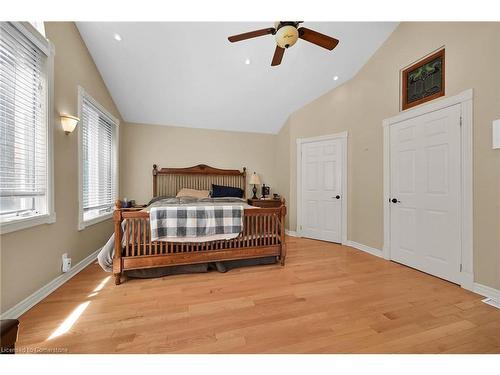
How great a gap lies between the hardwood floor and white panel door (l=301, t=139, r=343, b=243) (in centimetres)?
140

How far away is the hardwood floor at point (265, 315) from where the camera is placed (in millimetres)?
1290

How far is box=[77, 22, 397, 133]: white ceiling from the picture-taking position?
102 inches

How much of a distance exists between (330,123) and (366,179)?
1.27m

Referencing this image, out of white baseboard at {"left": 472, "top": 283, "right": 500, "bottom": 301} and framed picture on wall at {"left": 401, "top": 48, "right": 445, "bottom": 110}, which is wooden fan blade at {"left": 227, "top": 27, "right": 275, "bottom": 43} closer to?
framed picture on wall at {"left": 401, "top": 48, "right": 445, "bottom": 110}

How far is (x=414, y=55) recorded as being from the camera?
2578mm

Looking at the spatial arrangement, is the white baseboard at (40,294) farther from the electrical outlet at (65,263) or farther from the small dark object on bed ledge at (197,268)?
the small dark object on bed ledge at (197,268)

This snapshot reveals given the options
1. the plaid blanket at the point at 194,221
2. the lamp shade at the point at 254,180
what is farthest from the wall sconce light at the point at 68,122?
the lamp shade at the point at 254,180

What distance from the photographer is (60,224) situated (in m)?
2.06

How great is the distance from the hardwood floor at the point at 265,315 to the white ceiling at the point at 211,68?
293 cm

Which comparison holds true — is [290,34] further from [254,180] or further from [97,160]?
[97,160]

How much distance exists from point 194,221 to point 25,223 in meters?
1.36

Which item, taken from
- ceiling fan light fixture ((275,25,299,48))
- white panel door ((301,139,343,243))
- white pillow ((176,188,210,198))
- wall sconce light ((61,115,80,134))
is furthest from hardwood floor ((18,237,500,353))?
ceiling fan light fixture ((275,25,299,48))

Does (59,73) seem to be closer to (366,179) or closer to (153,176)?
(153,176)

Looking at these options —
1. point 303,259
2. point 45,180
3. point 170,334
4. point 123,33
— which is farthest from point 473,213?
point 123,33
